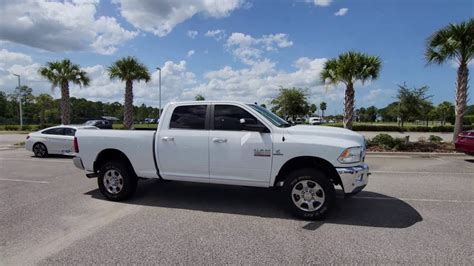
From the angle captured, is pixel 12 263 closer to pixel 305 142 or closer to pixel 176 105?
pixel 176 105

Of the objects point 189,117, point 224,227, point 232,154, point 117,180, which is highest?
point 189,117

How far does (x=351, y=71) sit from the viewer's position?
15898 mm

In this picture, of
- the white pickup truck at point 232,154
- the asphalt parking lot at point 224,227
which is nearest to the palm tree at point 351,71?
the asphalt parking lot at point 224,227

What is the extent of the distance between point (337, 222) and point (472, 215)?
245cm

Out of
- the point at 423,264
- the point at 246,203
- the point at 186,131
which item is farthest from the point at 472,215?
the point at 186,131

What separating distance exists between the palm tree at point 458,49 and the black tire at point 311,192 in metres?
13.7

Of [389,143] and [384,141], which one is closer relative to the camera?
[389,143]

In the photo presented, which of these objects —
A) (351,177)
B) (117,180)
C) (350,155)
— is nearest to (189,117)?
(117,180)

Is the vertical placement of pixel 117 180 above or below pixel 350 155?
below

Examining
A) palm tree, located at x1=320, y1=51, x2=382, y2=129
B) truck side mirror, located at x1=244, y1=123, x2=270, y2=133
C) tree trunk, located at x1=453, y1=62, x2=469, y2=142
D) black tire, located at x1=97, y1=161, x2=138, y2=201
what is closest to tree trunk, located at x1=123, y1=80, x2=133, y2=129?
palm tree, located at x1=320, y1=51, x2=382, y2=129

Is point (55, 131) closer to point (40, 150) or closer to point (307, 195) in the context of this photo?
point (40, 150)

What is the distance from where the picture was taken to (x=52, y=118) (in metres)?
76.2

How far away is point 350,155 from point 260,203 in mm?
1989

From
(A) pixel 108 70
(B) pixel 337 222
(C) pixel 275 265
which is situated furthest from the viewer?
(A) pixel 108 70
